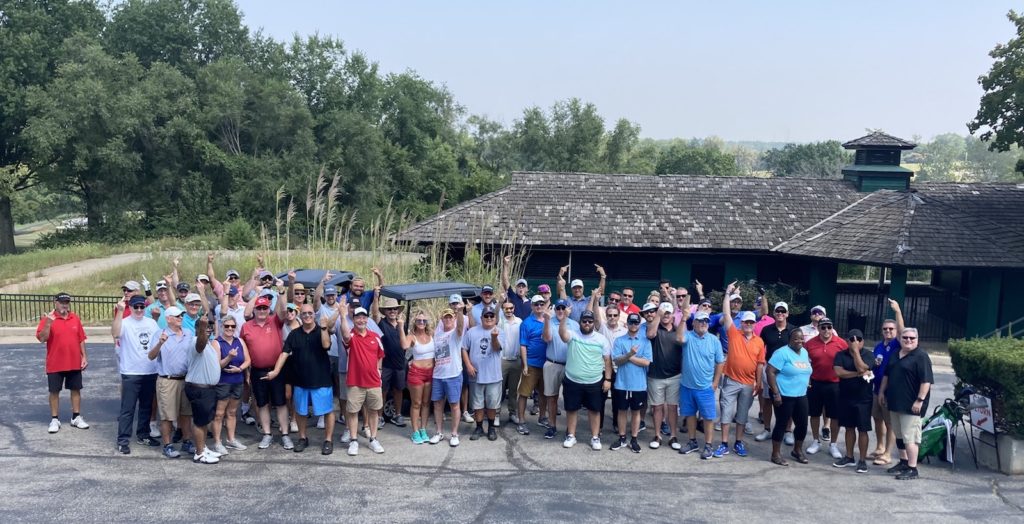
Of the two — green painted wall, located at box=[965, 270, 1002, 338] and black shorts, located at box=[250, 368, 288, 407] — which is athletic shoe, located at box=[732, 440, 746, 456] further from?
green painted wall, located at box=[965, 270, 1002, 338]

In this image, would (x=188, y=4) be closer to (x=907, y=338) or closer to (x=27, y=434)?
(x=27, y=434)

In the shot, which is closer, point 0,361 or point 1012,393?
point 1012,393

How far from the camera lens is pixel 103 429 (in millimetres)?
9586

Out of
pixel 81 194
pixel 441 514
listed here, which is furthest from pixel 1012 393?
pixel 81 194

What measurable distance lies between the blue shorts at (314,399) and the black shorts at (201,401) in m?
0.87

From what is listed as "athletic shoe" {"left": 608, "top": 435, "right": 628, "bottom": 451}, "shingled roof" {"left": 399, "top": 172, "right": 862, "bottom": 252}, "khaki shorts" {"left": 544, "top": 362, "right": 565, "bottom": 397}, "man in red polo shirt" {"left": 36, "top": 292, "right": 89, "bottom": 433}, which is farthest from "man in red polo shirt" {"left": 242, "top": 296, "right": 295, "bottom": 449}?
"shingled roof" {"left": 399, "top": 172, "right": 862, "bottom": 252}

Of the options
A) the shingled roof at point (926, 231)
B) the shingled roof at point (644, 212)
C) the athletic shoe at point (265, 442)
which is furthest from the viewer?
the shingled roof at point (644, 212)

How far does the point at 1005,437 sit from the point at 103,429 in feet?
33.9

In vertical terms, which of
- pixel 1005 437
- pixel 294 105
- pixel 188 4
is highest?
pixel 188 4

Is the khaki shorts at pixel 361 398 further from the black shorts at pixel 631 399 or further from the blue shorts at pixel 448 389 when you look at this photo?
the black shorts at pixel 631 399

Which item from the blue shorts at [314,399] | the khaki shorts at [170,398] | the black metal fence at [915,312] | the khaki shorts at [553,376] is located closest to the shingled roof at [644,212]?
the black metal fence at [915,312]

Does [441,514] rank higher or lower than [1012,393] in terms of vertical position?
lower

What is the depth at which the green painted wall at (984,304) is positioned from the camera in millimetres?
17594

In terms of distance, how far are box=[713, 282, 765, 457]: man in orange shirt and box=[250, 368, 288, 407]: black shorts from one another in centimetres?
496
